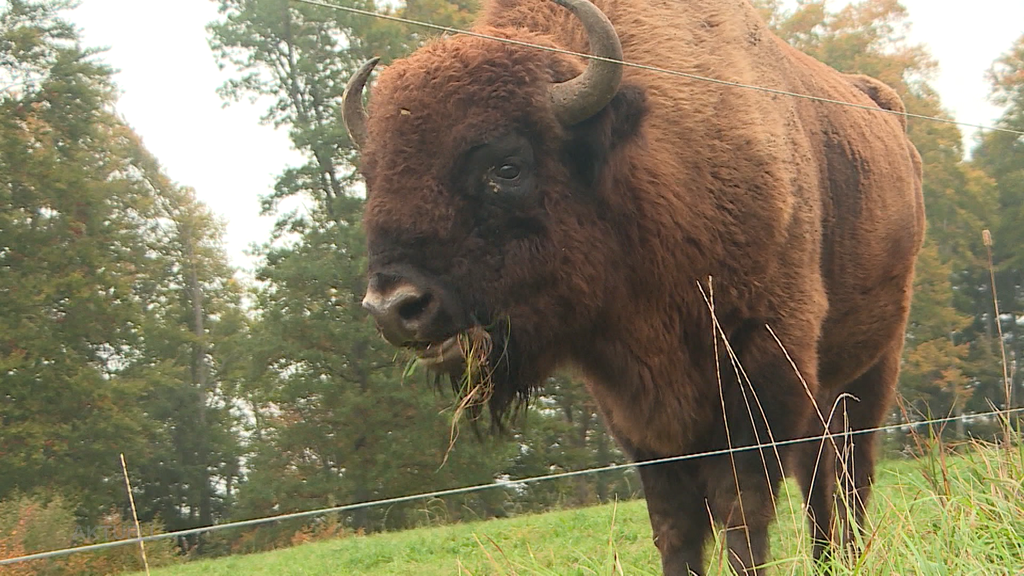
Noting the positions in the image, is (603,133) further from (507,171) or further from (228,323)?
(228,323)

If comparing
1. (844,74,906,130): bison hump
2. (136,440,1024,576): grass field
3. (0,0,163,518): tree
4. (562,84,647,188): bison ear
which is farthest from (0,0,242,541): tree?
(844,74,906,130): bison hump

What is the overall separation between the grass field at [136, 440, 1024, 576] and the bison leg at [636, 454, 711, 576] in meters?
0.10

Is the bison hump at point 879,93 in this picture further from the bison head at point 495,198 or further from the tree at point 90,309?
the tree at point 90,309

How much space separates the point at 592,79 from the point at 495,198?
1.77ft

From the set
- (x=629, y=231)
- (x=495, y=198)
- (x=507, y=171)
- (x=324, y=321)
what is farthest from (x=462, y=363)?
(x=324, y=321)

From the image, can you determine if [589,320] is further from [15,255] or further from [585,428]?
[585,428]

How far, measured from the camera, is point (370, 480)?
163 inches

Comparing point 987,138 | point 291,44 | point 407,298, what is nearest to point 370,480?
point 407,298

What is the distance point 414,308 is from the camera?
2.75m

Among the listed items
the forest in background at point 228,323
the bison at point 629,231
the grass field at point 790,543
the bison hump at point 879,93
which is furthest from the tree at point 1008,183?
the bison at point 629,231

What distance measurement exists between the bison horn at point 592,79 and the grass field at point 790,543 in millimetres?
1376

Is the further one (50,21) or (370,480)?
(370,480)

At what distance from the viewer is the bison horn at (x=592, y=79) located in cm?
304

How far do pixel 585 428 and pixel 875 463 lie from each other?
243cm
